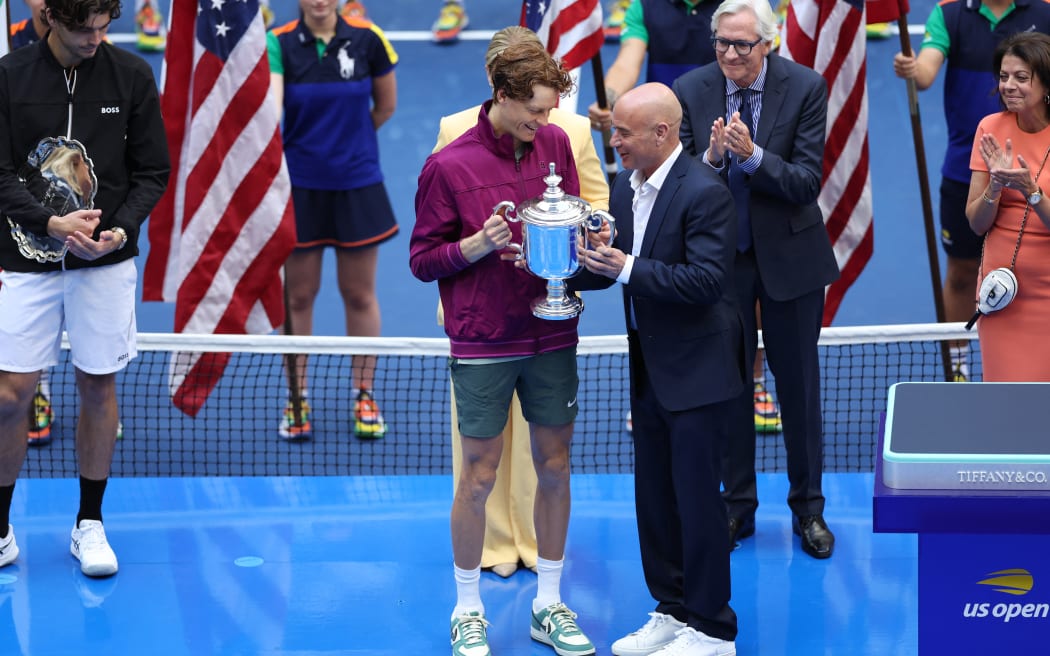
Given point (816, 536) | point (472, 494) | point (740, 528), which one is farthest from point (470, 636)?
point (816, 536)

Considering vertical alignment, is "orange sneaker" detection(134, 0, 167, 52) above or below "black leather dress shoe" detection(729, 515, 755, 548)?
above

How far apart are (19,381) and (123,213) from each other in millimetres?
852

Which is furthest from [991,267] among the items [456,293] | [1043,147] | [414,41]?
[414,41]

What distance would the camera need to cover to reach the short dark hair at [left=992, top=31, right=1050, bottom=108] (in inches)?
220

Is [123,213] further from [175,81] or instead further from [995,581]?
[995,581]

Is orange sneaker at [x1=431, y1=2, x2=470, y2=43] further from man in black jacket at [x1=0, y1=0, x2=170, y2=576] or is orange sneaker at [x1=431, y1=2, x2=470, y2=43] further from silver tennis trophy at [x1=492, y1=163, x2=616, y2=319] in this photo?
silver tennis trophy at [x1=492, y1=163, x2=616, y2=319]

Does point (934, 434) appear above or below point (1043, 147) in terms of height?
below

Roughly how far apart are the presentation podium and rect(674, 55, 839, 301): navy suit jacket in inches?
78.0

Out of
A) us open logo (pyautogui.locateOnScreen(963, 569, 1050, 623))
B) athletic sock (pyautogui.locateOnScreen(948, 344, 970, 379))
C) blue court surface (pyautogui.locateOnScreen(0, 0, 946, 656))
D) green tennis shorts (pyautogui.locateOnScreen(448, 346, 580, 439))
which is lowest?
blue court surface (pyautogui.locateOnScreen(0, 0, 946, 656))

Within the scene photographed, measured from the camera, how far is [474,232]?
530cm

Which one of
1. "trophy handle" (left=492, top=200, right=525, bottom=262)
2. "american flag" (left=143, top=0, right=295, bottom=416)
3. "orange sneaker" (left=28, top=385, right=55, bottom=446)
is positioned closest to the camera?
"trophy handle" (left=492, top=200, right=525, bottom=262)

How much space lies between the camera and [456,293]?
17.6ft

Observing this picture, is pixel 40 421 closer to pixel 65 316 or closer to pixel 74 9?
pixel 65 316

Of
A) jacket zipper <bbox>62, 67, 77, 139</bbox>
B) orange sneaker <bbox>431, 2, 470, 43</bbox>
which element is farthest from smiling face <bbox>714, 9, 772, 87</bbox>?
orange sneaker <bbox>431, 2, 470, 43</bbox>
